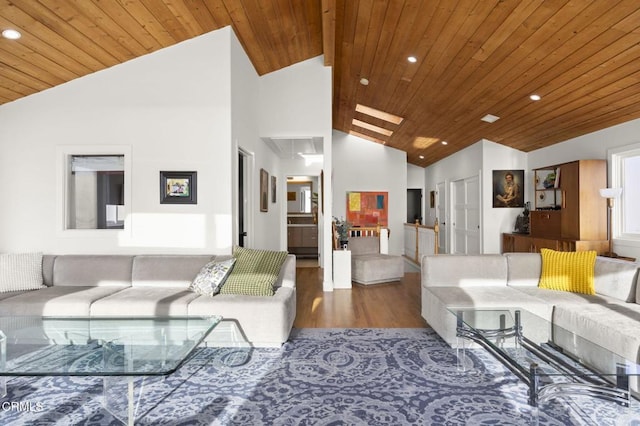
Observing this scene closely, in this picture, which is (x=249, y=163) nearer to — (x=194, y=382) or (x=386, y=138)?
(x=194, y=382)

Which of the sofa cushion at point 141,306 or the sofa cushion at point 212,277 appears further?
the sofa cushion at point 212,277

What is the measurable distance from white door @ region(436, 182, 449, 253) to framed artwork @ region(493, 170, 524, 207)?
2508 mm

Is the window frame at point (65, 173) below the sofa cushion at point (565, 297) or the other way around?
the other way around

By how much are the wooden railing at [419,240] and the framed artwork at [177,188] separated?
438 centimetres

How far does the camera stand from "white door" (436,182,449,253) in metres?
9.71

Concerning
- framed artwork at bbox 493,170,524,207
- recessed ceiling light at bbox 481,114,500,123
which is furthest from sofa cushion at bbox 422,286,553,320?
framed artwork at bbox 493,170,524,207

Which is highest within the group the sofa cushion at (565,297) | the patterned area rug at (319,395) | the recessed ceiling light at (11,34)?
the recessed ceiling light at (11,34)

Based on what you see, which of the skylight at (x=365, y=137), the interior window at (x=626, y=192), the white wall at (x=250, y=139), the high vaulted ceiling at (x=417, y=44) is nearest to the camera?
the high vaulted ceiling at (x=417, y=44)

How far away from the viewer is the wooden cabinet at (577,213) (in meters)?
5.02

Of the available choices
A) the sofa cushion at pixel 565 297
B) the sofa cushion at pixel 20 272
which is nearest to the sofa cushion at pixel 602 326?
the sofa cushion at pixel 565 297

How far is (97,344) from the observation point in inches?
95.0

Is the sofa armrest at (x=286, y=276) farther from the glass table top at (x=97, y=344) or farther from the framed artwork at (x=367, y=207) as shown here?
the framed artwork at (x=367, y=207)

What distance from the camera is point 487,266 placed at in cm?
389

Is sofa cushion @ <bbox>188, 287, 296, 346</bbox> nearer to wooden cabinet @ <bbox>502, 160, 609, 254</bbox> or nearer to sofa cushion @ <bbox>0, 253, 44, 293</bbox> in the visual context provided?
sofa cushion @ <bbox>0, 253, 44, 293</bbox>
